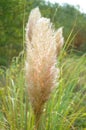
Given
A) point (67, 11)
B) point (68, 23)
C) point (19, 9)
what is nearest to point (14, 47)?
point (19, 9)

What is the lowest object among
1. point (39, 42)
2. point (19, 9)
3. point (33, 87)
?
point (19, 9)

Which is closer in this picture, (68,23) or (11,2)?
(11,2)

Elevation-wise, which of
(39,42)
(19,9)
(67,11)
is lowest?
(67,11)

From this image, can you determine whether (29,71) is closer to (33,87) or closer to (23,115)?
(33,87)

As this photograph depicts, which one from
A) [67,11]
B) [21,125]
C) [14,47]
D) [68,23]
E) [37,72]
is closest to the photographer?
[37,72]

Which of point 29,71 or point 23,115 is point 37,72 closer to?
point 29,71

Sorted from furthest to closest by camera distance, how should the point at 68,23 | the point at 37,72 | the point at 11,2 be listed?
the point at 68,23
the point at 11,2
the point at 37,72

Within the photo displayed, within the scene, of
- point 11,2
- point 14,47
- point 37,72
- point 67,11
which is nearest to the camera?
point 37,72

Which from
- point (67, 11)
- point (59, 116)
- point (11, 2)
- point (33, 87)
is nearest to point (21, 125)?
point (59, 116)

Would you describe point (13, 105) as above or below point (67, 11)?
above
